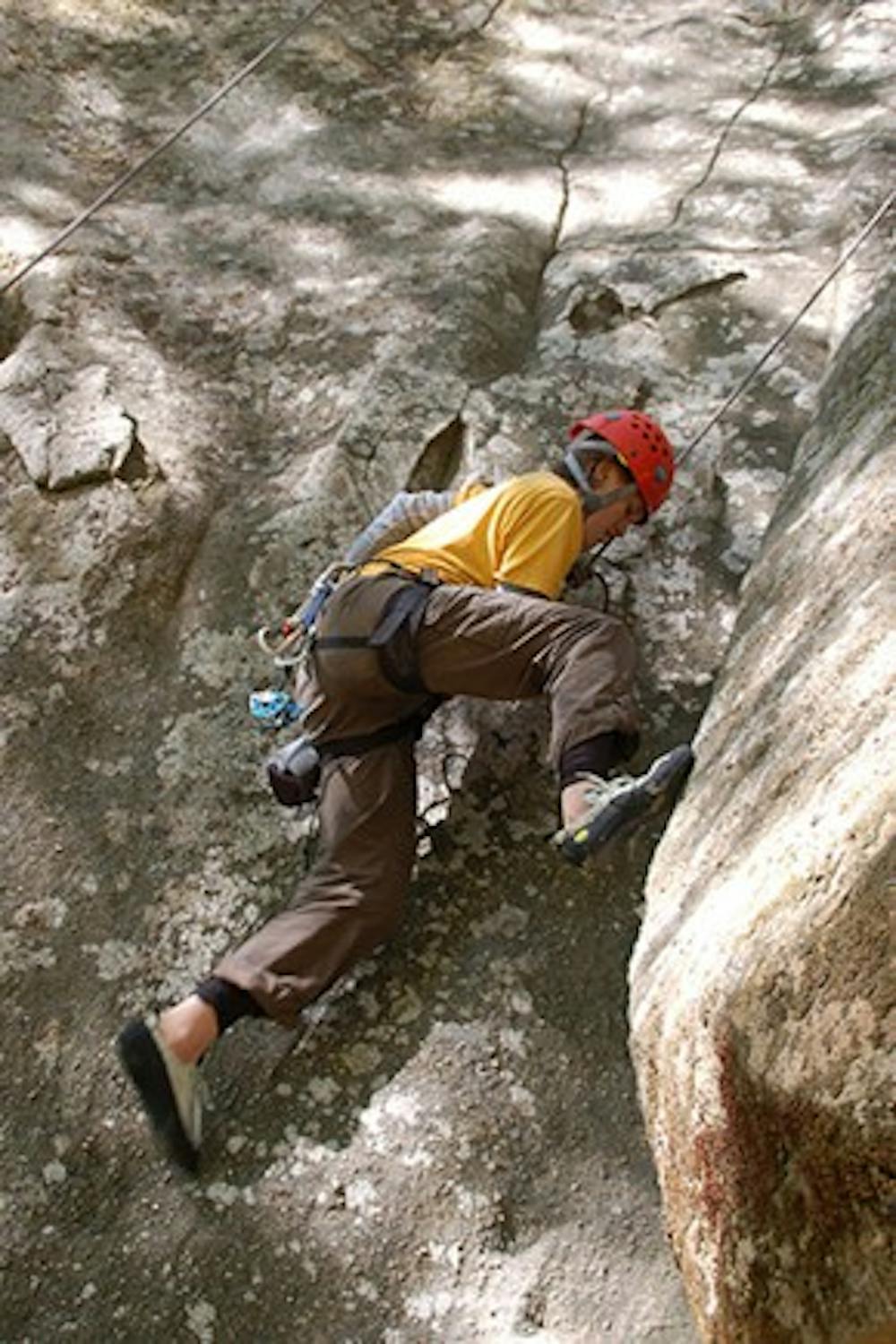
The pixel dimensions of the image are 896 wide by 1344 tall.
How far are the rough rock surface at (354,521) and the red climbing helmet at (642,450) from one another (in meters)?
0.26

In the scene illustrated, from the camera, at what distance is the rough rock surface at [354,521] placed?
10.8ft

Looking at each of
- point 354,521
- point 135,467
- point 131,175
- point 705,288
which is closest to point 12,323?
point 135,467

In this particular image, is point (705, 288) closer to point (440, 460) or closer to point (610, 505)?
point (440, 460)

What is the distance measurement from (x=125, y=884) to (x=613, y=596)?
187 cm

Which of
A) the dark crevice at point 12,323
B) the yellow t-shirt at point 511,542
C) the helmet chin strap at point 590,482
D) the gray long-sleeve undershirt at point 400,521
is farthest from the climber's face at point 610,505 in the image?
the dark crevice at point 12,323

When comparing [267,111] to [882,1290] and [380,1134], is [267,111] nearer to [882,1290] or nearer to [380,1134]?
[380,1134]

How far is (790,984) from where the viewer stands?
7.10 ft

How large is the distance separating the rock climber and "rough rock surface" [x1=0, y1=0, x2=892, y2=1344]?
20 cm

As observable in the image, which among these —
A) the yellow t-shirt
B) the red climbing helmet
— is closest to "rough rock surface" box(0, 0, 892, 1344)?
the red climbing helmet

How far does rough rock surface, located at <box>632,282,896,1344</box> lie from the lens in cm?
200

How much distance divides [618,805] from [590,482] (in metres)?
1.46

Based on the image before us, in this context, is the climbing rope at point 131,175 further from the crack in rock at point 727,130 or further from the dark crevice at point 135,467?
the crack in rock at point 727,130

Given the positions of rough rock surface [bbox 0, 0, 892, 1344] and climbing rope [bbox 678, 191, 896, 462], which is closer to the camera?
rough rock surface [bbox 0, 0, 892, 1344]

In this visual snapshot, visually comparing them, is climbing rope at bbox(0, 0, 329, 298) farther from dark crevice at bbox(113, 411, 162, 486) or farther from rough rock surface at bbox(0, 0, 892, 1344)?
dark crevice at bbox(113, 411, 162, 486)
